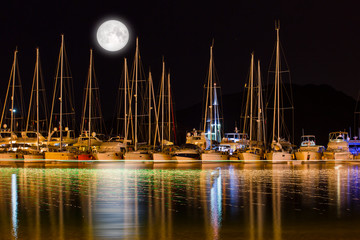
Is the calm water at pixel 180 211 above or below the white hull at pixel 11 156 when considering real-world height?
below

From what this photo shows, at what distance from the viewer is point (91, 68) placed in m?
70.9

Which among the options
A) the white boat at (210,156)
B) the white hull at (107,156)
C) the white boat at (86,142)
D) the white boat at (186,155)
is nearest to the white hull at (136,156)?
the white hull at (107,156)

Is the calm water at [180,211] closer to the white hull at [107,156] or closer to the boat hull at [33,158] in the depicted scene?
the white hull at [107,156]

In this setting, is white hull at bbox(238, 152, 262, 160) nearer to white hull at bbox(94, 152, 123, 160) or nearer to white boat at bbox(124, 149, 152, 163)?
white boat at bbox(124, 149, 152, 163)

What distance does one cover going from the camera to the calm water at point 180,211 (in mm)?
14102

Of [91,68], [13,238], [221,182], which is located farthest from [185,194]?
[91,68]

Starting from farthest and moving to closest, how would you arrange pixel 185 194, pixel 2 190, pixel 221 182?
pixel 221 182
pixel 2 190
pixel 185 194

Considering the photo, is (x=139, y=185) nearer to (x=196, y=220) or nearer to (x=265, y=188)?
(x=265, y=188)

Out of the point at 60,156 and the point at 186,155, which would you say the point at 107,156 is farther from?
the point at 186,155

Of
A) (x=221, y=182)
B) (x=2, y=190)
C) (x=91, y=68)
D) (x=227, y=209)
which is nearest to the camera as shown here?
(x=227, y=209)

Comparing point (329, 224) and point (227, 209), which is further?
point (227, 209)

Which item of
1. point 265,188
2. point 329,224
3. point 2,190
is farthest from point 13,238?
point 265,188

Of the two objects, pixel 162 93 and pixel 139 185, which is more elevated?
pixel 162 93

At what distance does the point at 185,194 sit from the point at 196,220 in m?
6.95
